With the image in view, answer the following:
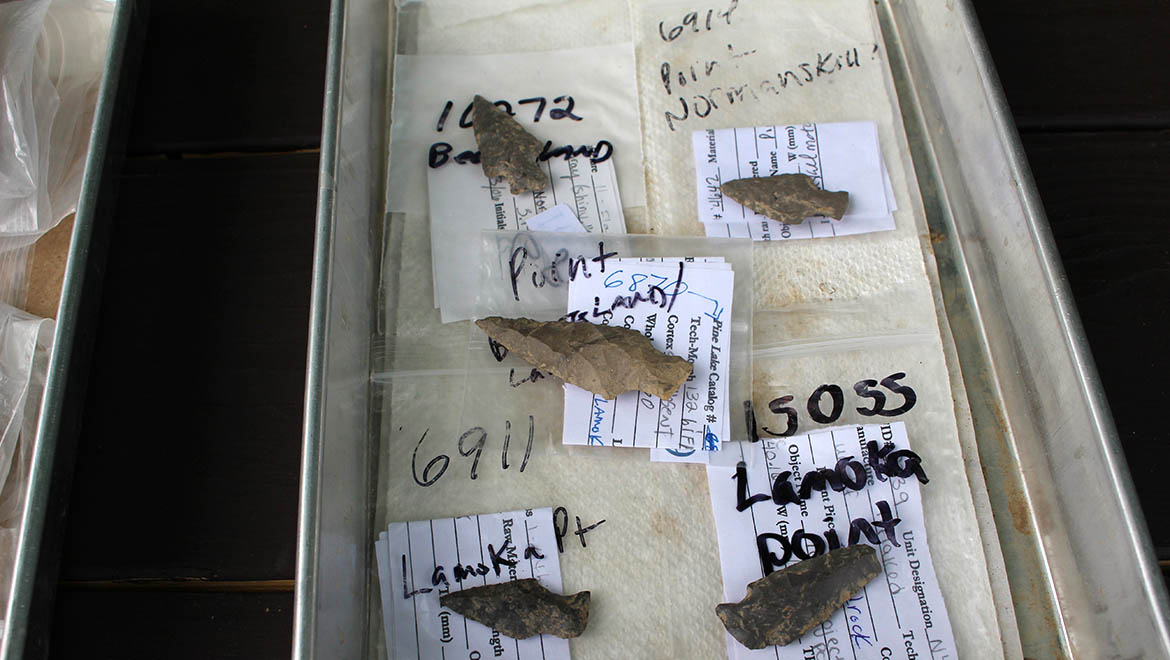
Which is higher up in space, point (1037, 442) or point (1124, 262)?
point (1124, 262)

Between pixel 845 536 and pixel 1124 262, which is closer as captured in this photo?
pixel 845 536

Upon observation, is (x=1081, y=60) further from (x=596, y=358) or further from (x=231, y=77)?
(x=231, y=77)

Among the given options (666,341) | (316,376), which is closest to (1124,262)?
(666,341)

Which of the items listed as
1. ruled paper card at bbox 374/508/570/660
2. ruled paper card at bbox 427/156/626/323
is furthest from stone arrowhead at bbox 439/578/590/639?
ruled paper card at bbox 427/156/626/323

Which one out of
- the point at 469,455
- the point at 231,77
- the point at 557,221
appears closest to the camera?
the point at 469,455

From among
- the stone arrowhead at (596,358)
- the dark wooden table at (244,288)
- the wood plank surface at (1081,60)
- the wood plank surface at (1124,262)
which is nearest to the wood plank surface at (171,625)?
the dark wooden table at (244,288)

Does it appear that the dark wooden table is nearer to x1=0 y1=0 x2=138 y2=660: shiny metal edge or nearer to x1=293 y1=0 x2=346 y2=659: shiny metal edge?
x1=0 y1=0 x2=138 y2=660: shiny metal edge
